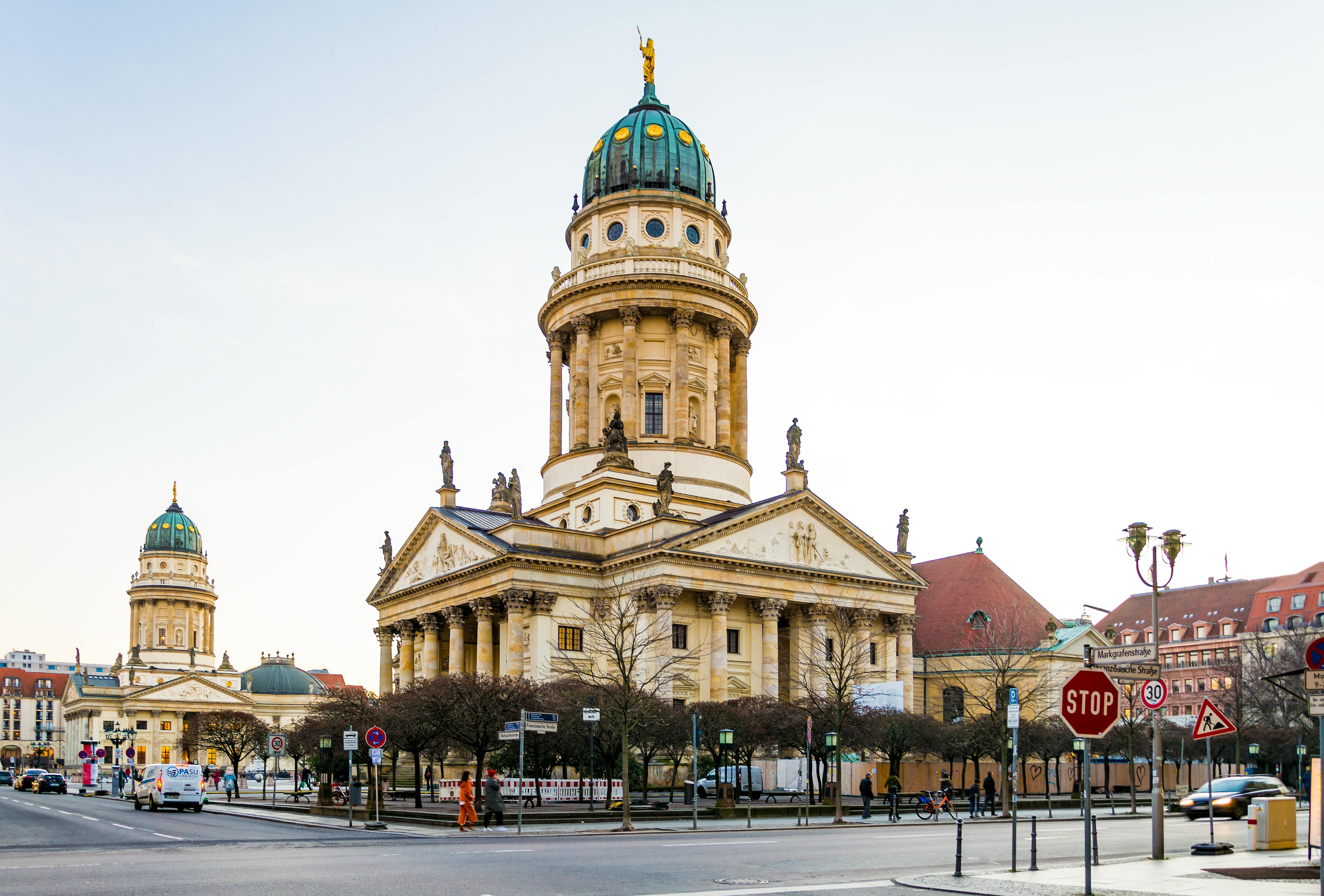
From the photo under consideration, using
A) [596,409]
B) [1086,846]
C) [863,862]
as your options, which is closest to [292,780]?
[596,409]

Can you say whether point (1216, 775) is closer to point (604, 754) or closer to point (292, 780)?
point (604, 754)

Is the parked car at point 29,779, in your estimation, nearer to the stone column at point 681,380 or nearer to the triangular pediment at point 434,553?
the triangular pediment at point 434,553

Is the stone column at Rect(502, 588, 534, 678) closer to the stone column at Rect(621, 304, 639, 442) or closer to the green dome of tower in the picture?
the stone column at Rect(621, 304, 639, 442)

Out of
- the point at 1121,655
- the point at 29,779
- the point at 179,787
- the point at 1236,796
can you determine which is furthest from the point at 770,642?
the point at 29,779

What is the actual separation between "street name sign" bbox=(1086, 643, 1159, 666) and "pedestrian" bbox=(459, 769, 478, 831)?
701 inches

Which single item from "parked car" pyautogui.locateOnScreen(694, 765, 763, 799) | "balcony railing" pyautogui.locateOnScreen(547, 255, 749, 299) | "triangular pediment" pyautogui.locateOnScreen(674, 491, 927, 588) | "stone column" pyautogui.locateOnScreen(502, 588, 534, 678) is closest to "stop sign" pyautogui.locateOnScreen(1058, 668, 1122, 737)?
"parked car" pyautogui.locateOnScreen(694, 765, 763, 799)

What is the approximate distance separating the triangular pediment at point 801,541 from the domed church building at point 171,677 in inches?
3651

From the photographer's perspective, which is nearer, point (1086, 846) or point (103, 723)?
point (1086, 846)

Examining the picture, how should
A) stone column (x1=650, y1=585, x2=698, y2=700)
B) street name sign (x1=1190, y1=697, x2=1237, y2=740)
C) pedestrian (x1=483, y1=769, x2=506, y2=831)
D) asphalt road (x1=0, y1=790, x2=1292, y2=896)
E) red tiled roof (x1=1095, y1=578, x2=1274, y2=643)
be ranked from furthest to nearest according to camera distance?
red tiled roof (x1=1095, y1=578, x2=1274, y2=643)
stone column (x1=650, y1=585, x2=698, y2=700)
pedestrian (x1=483, y1=769, x2=506, y2=831)
street name sign (x1=1190, y1=697, x2=1237, y2=740)
asphalt road (x1=0, y1=790, x2=1292, y2=896)

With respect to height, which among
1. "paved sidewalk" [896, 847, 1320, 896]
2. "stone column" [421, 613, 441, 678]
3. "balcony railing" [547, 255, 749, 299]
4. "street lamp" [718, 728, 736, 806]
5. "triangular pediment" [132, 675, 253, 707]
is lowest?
"triangular pediment" [132, 675, 253, 707]

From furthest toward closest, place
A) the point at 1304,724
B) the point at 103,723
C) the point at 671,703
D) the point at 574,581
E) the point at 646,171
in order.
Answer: the point at 103,723, the point at 646,171, the point at 1304,724, the point at 574,581, the point at 671,703

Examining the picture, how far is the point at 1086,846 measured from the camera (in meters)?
17.0

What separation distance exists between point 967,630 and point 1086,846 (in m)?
65.9

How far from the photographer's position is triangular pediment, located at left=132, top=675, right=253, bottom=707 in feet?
470
